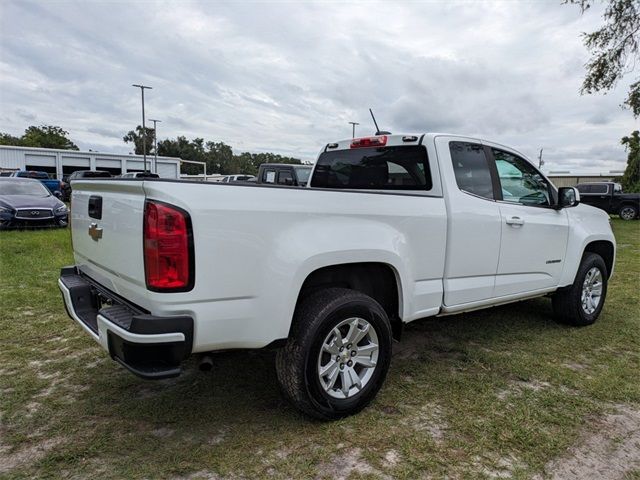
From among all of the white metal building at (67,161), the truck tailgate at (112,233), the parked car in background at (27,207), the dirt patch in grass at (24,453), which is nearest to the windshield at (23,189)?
the parked car in background at (27,207)

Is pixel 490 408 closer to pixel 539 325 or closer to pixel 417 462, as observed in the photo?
pixel 417 462

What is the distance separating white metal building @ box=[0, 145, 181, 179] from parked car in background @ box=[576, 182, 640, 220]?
37.6 metres

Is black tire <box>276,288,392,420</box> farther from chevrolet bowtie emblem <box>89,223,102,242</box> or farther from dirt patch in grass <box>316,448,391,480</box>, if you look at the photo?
chevrolet bowtie emblem <box>89,223,102,242</box>

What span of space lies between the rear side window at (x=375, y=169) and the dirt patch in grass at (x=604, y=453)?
196 cm

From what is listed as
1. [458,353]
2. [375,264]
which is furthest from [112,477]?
[458,353]

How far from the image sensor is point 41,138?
67750mm

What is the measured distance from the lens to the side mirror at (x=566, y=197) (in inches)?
174

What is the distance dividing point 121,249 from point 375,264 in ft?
5.16

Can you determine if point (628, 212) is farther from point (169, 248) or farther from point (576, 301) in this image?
point (169, 248)

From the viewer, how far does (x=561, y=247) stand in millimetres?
4520

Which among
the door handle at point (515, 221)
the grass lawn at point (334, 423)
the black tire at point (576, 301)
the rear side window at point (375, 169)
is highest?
the rear side window at point (375, 169)

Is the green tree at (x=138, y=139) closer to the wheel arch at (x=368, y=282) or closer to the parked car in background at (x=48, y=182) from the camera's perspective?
the parked car in background at (x=48, y=182)

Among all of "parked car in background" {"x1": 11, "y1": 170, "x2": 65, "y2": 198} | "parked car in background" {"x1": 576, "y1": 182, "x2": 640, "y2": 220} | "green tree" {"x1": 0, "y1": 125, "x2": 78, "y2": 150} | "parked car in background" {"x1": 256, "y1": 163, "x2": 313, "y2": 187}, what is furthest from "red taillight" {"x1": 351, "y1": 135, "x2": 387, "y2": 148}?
"green tree" {"x1": 0, "y1": 125, "x2": 78, "y2": 150}

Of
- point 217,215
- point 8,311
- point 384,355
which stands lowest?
point 8,311
